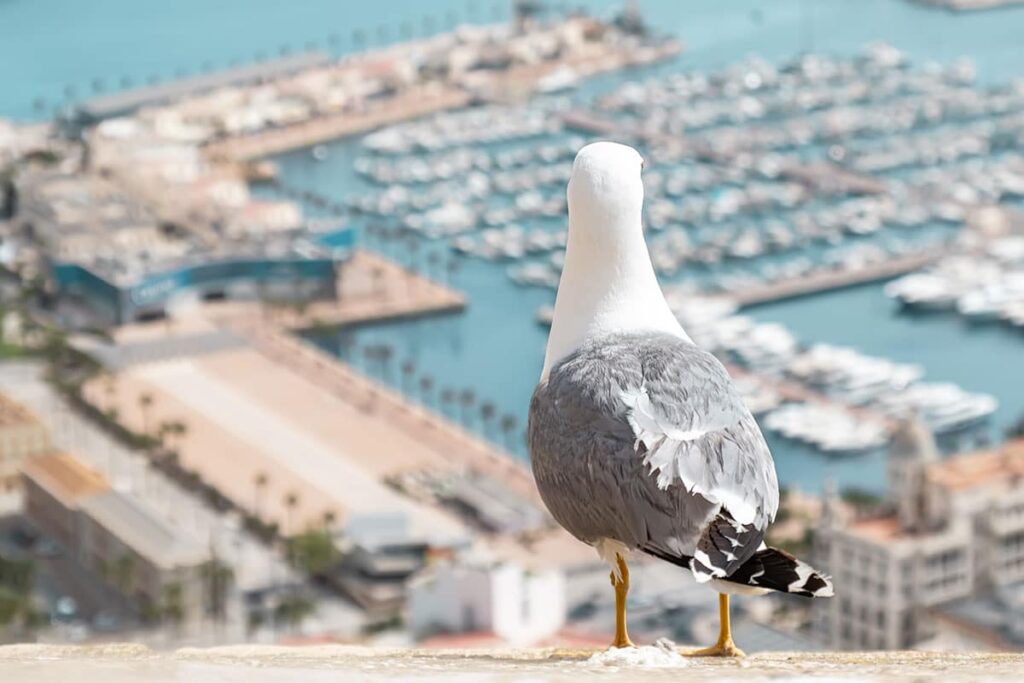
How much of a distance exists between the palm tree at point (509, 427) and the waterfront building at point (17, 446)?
3.69m

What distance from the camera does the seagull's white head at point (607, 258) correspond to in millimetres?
1995

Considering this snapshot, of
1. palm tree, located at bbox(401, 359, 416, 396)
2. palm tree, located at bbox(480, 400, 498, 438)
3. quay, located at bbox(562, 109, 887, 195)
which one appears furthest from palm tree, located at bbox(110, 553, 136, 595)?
quay, located at bbox(562, 109, 887, 195)

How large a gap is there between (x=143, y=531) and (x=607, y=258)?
36.8 feet

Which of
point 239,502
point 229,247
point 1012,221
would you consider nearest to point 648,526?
point 239,502

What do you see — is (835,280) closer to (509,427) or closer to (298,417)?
(509,427)

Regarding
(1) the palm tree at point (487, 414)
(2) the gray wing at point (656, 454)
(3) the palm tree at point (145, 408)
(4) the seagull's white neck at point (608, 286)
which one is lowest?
(1) the palm tree at point (487, 414)

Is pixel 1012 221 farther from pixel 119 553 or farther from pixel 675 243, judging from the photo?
pixel 119 553

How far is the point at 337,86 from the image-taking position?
2836 centimetres

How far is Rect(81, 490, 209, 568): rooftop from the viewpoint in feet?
40.7

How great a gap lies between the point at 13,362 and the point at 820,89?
14.2 metres

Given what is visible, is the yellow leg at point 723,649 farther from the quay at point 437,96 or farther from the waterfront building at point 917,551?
the quay at point 437,96

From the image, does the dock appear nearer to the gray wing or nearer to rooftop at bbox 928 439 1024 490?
rooftop at bbox 928 439 1024 490

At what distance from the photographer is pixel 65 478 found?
1387 centimetres

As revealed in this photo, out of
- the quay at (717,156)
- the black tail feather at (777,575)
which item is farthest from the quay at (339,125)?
the black tail feather at (777,575)
